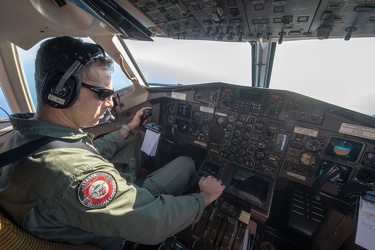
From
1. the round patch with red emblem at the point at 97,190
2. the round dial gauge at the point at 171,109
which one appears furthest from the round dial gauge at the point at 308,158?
the round patch with red emblem at the point at 97,190

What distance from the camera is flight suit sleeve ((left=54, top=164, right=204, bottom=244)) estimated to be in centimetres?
62

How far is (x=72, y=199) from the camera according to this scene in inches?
24.1

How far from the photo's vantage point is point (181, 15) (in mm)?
1309

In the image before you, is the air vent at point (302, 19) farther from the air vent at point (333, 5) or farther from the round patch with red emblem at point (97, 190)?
the round patch with red emblem at point (97, 190)

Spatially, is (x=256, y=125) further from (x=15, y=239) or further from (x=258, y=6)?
(x=15, y=239)

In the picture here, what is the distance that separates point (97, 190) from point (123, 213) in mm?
137

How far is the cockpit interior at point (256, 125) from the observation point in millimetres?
1067

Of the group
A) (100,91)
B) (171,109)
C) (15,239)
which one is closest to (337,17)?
(100,91)

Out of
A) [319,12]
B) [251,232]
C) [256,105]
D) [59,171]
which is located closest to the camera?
[59,171]

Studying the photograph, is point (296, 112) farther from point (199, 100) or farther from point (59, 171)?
point (59, 171)

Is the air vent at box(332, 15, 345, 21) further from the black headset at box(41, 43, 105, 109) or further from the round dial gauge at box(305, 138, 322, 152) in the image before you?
the black headset at box(41, 43, 105, 109)

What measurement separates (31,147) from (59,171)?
0.54ft

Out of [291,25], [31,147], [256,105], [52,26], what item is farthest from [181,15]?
[52,26]

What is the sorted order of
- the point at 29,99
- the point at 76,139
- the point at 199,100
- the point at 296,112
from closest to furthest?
the point at 76,139 < the point at 296,112 < the point at 199,100 < the point at 29,99
